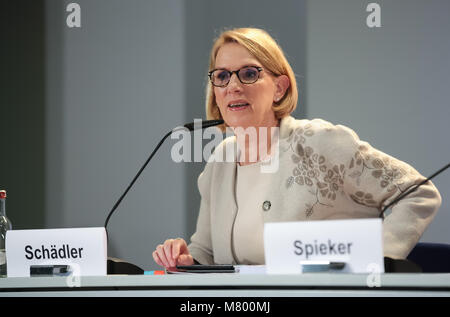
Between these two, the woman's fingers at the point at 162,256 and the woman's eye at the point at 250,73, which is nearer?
the woman's fingers at the point at 162,256

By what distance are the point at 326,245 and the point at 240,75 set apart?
99 centimetres

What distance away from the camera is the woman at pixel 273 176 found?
161 cm

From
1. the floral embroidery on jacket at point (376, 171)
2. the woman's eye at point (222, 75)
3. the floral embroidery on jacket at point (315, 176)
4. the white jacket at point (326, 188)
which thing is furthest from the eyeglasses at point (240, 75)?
the floral embroidery on jacket at point (376, 171)

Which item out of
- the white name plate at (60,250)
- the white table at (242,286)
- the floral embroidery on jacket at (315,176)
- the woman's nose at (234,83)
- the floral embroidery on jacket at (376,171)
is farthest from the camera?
the woman's nose at (234,83)

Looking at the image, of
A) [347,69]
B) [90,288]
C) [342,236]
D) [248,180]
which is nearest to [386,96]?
[347,69]

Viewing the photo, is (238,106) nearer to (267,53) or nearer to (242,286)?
(267,53)

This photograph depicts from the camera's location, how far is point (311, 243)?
3.34 ft

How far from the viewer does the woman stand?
161cm

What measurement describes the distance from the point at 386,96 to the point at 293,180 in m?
0.94

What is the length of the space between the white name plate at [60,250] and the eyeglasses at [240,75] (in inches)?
34.5

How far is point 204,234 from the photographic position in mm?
1977

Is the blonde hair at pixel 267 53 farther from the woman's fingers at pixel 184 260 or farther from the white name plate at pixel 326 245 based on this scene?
the white name plate at pixel 326 245

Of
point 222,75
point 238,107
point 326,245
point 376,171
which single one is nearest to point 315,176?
point 376,171
